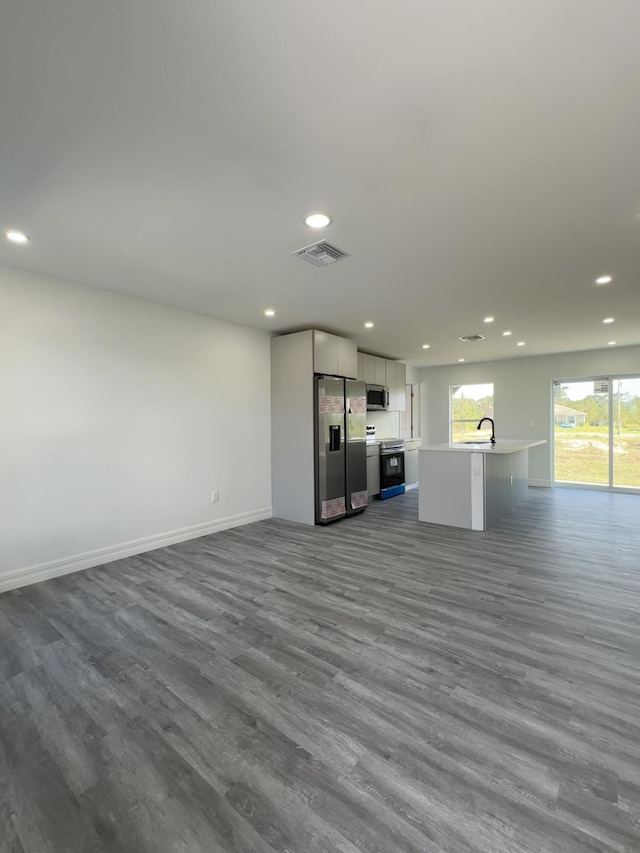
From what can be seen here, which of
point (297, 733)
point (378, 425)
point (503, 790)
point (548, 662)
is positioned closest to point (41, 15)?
point (297, 733)

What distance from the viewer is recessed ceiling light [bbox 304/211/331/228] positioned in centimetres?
231

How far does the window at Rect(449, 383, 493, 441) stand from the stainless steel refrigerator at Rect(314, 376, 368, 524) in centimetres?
373

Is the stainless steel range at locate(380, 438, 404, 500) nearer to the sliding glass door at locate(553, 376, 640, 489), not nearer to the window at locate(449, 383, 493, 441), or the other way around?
the window at locate(449, 383, 493, 441)

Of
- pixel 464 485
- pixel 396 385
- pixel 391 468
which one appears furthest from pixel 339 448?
pixel 396 385

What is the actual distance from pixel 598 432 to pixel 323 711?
299 inches

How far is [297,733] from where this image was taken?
1641mm

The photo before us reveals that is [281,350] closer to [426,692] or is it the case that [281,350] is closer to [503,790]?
[426,692]

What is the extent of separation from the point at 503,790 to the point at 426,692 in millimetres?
533

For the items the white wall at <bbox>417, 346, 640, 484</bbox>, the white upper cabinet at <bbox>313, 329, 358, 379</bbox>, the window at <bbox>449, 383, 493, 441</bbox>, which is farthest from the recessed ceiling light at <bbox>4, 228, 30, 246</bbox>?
the white wall at <bbox>417, 346, 640, 484</bbox>

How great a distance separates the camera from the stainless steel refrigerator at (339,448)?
4895mm

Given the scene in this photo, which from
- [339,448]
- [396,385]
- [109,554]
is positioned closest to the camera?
[109,554]

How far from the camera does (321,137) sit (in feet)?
5.52

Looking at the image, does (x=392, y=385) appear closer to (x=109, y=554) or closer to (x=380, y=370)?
(x=380, y=370)

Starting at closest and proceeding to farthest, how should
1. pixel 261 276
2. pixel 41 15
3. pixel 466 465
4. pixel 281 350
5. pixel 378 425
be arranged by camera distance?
pixel 41 15
pixel 261 276
pixel 466 465
pixel 281 350
pixel 378 425
